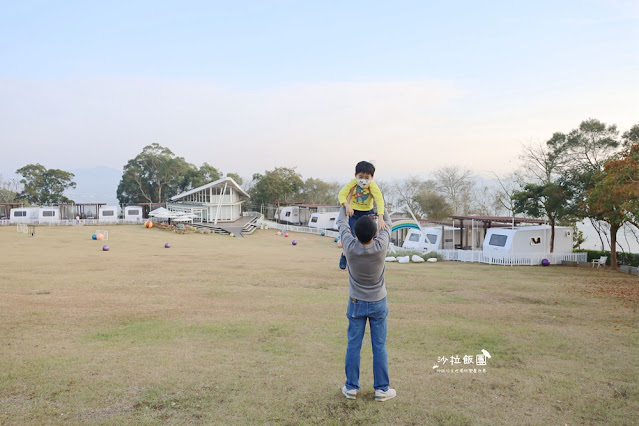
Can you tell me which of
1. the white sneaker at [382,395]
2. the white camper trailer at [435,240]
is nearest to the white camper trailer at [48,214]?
the white camper trailer at [435,240]

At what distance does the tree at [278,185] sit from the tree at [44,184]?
2502 centimetres

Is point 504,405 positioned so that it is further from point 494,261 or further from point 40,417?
point 494,261

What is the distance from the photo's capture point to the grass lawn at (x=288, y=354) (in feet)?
12.8

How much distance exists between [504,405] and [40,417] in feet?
14.4

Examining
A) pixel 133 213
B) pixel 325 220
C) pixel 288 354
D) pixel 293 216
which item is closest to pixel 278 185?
pixel 293 216

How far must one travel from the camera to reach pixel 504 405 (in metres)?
4.06

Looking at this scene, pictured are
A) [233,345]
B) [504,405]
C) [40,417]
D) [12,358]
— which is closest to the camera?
[40,417]

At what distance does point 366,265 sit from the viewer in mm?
3947

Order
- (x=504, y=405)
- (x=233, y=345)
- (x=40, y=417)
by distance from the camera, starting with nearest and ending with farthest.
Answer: (x=40, y=417), (x=504, y=405), (x=233, y=345)

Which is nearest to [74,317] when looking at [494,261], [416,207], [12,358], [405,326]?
[12,358]

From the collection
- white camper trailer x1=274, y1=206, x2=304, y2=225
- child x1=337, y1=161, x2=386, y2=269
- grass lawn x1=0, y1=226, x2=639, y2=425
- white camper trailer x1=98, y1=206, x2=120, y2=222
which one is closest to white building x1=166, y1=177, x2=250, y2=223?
white camper trailer x1=98, y1=206, x2=120, y2=222

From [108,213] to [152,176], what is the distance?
15568 mm

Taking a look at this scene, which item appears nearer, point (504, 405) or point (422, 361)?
point (504, 405)

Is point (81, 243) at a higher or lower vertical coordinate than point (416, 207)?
lower
